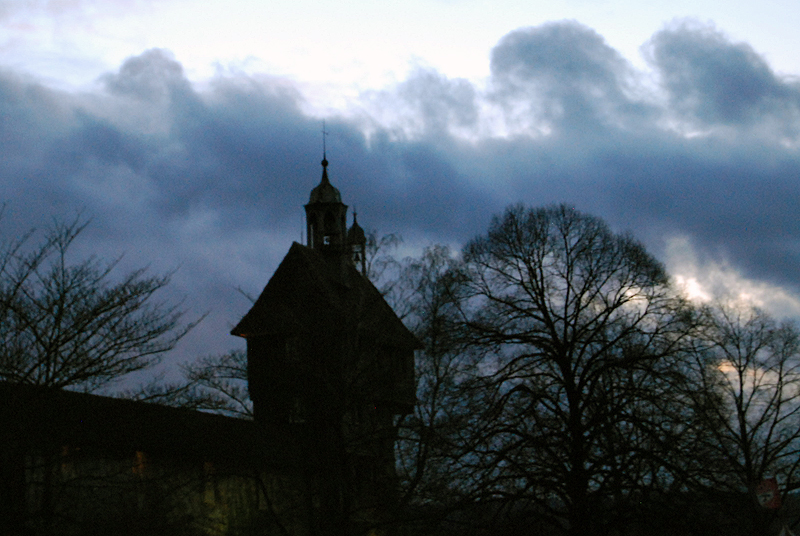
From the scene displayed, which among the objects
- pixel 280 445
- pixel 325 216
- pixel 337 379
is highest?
pixel 325 216

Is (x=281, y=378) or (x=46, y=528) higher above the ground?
(x=281, y=378)

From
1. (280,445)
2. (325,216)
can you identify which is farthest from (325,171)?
(280,445)

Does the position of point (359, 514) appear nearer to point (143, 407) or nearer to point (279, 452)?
point (279, 452)

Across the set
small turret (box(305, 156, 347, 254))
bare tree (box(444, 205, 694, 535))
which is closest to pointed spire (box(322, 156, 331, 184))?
small turret (box(305, 156, 347, 254))

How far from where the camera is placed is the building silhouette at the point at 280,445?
22203 millimetres

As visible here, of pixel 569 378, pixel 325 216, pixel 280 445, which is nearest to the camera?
pixel 569 378

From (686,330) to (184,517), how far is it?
1278 centimetres

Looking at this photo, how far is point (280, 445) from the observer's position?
31.6 metres

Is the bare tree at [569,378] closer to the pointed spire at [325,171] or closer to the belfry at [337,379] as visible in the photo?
the belfry at [337,379]

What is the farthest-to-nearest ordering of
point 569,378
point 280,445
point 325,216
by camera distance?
point 325,216
point 280,445
point 569,378

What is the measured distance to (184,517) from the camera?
23875mm

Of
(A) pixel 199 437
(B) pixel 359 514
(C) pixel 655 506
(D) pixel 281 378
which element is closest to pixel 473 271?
(C) pixel 655 506

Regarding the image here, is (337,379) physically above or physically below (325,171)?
below

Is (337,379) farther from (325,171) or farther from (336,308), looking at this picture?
(325,171)
